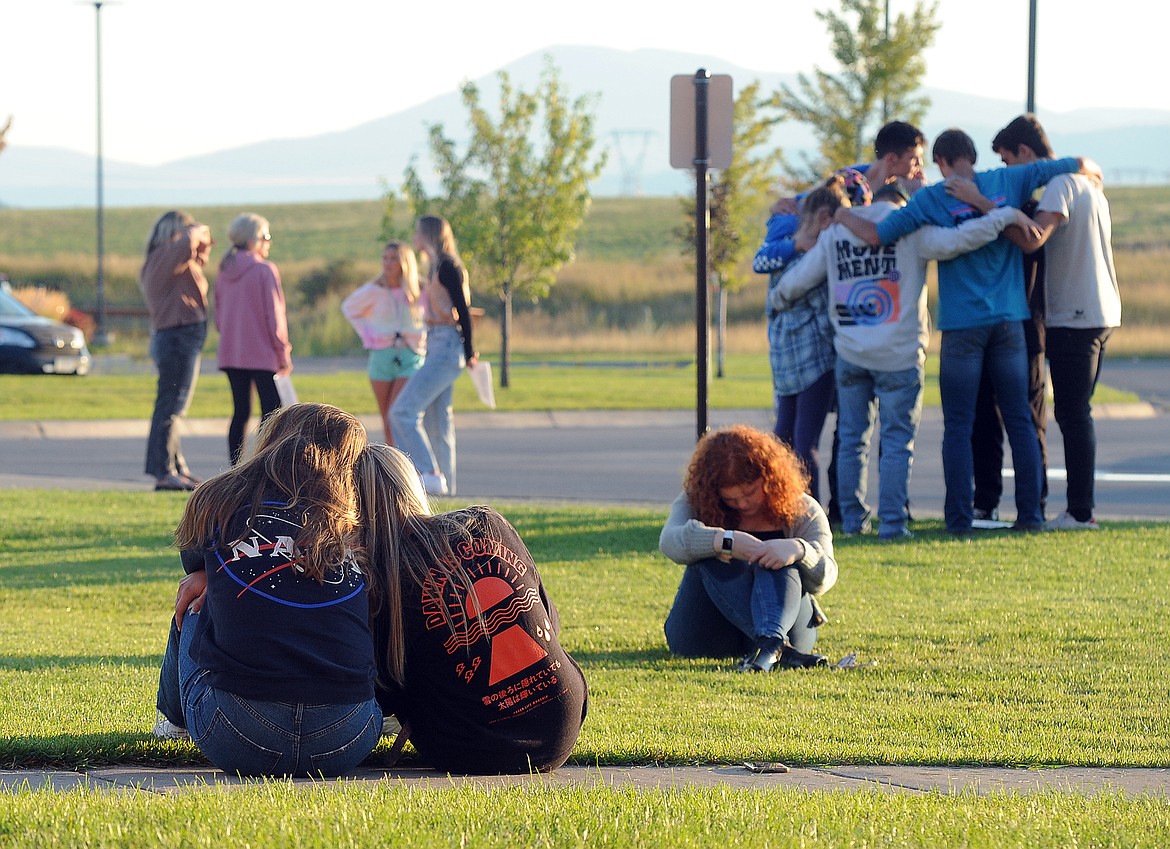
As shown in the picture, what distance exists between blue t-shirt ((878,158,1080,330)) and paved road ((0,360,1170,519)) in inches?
106

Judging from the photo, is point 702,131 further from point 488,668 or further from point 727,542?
point 488,668

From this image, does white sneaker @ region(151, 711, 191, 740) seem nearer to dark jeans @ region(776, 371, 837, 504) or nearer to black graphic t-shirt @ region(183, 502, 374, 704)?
black graphic t-shirt @ region(183, 502, 374, 704)

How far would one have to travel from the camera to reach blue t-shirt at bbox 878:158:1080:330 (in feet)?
30.8

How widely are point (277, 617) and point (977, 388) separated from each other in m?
6.12

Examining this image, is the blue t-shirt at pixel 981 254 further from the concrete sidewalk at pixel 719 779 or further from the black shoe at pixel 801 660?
the concrete sidewalk at pixel 719 779

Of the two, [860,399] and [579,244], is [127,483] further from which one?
[579,244]

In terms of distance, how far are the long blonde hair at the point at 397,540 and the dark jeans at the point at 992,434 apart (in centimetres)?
592

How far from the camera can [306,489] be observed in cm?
444

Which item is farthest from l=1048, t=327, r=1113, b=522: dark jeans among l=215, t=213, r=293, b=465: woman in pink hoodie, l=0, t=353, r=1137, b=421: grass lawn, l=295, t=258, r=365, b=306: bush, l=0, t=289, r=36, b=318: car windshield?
l=295, t=258, r=365, b=306: bush

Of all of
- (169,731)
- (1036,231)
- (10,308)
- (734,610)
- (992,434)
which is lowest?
(169,731)

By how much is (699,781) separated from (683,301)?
49465 mm

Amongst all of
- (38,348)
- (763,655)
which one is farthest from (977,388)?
(38,348)

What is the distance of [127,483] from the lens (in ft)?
46.3

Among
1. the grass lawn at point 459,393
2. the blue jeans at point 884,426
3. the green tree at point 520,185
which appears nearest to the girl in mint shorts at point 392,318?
the blue jeans at point 884,426
